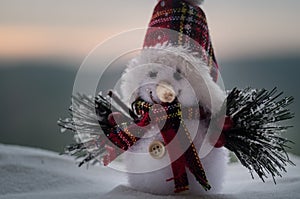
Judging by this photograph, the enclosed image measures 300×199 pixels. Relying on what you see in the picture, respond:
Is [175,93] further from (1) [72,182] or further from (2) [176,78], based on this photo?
(1) [72,182]

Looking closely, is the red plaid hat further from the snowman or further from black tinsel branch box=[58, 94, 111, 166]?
black tinsel branch box=[58, 94, 111, 166]

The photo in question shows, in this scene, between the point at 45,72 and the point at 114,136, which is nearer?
the point at 114,136

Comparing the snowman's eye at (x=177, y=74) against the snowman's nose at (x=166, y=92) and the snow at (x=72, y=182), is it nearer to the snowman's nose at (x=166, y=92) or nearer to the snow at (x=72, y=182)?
the snowman's nose at (x=166, y=92)

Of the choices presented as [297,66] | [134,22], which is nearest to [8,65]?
[134,22]

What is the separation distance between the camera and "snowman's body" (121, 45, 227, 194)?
68 cm

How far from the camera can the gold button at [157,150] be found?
26.8 inches

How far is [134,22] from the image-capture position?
3.73ft

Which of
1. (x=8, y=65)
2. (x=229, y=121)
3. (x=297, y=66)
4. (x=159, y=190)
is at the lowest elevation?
(x=8, y=65)

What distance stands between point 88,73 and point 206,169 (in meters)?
0.28

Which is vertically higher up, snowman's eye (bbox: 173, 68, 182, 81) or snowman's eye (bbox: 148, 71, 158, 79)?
snowman's eye (bbox: 173, 68, 182, 81)

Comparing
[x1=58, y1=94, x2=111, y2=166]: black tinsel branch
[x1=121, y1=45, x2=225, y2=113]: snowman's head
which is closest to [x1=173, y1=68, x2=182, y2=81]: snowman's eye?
[x1=121, y1=45, x2=225, y2=113]: snowman's head

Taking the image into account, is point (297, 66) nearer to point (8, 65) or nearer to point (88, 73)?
point (8, 65)

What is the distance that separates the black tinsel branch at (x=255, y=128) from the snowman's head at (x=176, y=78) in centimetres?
3

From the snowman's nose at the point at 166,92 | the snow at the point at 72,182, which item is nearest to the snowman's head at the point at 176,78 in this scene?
the snowman's nose at the point at 166,92
